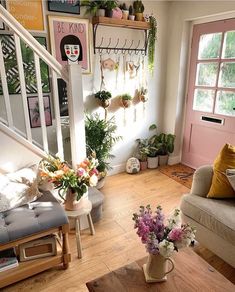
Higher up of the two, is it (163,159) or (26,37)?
(26,37)

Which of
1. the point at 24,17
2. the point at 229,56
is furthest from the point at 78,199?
the point at 229,56

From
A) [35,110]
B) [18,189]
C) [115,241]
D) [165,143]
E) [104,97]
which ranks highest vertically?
[104,97]

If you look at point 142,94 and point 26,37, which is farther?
point 142,94

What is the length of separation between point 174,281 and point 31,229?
2.93 ft

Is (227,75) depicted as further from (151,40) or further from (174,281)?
(174,281)

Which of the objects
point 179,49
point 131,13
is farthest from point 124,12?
point 179,49

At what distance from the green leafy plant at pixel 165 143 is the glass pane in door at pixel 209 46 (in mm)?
1144

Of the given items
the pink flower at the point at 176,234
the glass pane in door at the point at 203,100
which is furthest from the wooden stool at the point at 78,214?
the glass pane in door at the point at 203,100

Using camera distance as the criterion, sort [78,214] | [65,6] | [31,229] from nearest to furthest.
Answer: [31,229]
[78,214]
[65,6]

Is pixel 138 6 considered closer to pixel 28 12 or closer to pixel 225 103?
pixel 28 12

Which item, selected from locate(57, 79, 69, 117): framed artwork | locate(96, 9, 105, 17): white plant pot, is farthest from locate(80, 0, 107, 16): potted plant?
locate(57, 79, 69, 117): framed artwork

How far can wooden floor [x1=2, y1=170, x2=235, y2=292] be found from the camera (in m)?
1.62

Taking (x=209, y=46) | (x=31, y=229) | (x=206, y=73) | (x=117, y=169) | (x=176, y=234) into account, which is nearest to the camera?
(x=176, y=234)

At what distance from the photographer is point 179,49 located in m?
3.11
